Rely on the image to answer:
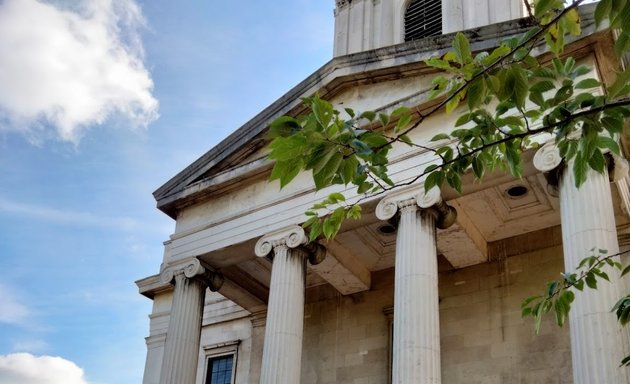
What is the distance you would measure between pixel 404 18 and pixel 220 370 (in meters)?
15.7

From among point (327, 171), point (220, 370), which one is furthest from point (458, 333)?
point (327, 171)

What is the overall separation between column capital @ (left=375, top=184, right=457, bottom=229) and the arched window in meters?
12.8

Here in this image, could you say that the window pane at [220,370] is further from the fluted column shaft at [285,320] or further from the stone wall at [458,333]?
the fluted column shaft at [285,320]

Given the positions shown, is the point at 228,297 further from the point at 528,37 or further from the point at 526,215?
the point at 528,37

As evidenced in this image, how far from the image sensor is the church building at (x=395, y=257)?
19.0 m

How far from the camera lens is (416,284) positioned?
1966 cm

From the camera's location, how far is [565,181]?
18719 mm

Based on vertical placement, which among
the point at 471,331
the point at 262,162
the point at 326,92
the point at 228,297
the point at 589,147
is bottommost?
the point at 589,147

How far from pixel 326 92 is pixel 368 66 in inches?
65.0

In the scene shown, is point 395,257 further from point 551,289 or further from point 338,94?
point 551,289

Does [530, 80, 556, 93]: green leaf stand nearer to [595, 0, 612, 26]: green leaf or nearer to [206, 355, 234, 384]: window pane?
[595, 0, 612, 26]: green leaf

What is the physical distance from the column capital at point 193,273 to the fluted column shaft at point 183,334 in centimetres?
15

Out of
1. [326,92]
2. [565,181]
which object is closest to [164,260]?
A: [326,92]

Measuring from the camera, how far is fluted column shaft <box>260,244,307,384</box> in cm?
2123
